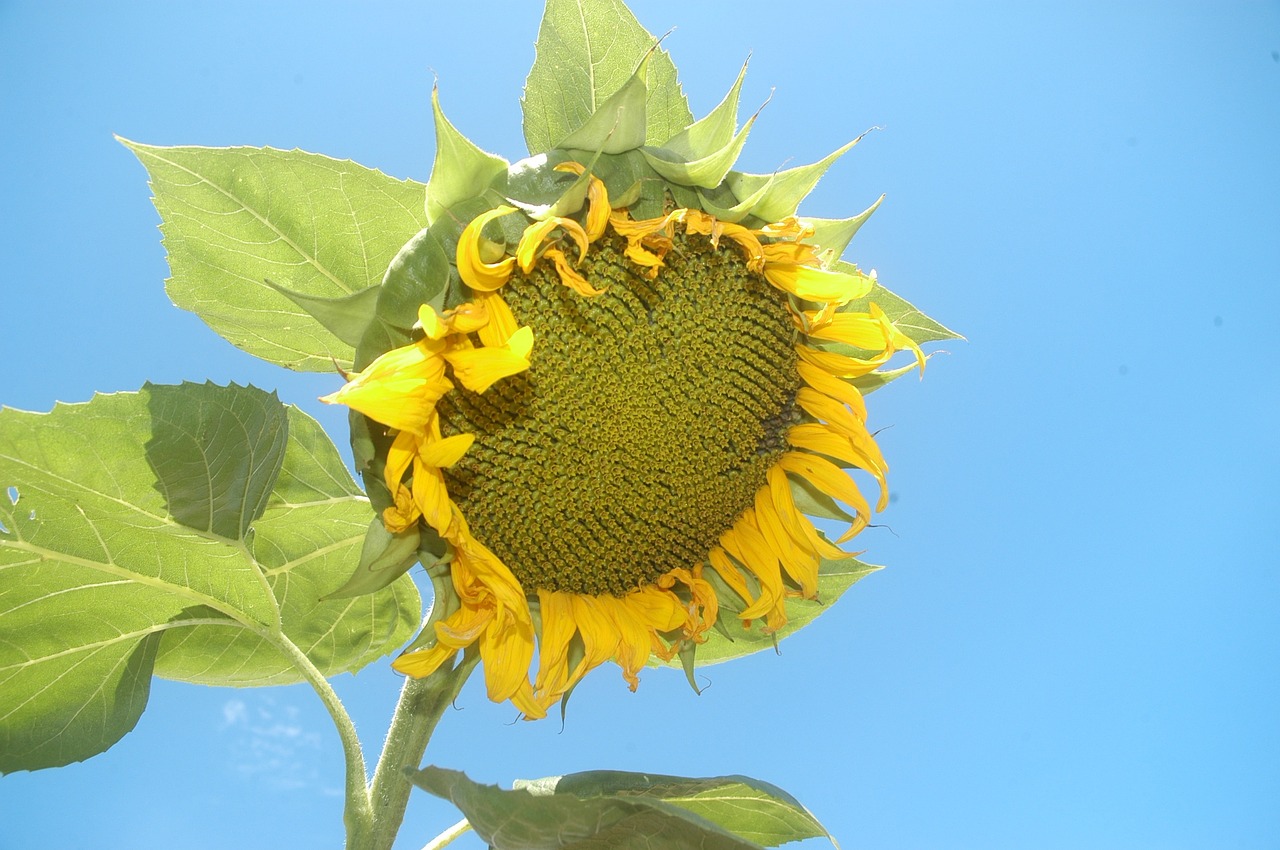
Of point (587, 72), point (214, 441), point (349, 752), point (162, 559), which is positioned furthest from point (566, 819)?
point (587, 72)

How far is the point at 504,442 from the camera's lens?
1.94 meters

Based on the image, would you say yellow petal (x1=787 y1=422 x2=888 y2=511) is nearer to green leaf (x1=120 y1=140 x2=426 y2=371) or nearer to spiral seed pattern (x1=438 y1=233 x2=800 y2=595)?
spiral seed pattern (x1=438 y1=233 x2=800 y2=595)

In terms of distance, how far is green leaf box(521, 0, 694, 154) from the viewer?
2117 millimetres

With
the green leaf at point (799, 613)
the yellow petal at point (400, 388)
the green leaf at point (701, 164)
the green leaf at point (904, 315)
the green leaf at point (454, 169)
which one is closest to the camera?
the yellow petal at point (400, 388)

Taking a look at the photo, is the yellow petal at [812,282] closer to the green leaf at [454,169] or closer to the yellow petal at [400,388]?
the green leaf at [454,169]

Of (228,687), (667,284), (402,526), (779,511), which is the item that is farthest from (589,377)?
(228,687)

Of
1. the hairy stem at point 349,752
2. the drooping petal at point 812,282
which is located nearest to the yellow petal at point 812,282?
the drooping petal at point 812,282

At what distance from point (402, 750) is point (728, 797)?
728 millimetres

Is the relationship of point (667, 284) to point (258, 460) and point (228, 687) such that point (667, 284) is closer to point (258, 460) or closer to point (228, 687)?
point (258, 460)

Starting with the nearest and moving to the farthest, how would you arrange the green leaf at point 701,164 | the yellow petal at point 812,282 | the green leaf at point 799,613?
the green leaf at point 701,164, the yellow petal at point 812,282, the green leaf at point 799,613

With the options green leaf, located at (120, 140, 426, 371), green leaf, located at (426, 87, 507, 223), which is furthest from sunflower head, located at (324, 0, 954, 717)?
green leaf, located at (120, 140, 426, 371)

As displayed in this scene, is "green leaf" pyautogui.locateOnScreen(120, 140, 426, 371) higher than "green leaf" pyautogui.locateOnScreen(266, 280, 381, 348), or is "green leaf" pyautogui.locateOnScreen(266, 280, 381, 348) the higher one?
"green leaf" pyautogui.locateOnScreen(120, 140, 426, 371)

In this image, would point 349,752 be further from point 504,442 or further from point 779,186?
point 779,186

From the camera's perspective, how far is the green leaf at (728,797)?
222 cm
